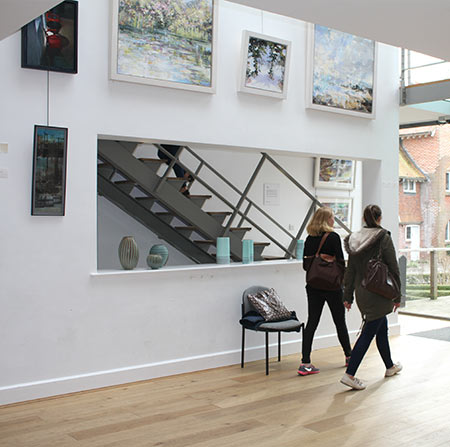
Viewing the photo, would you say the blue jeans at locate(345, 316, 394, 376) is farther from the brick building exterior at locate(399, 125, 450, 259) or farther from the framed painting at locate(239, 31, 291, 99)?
the brick building exterior at locate(399, 125, 450, 259)

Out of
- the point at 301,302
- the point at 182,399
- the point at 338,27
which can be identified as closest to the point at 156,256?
the point at 182,399

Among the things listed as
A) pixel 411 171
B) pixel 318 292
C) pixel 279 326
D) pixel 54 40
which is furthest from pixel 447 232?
pixel 54 40

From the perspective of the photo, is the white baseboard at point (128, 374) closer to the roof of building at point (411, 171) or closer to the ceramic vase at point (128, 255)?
the ceramic vase at point (128, 255)

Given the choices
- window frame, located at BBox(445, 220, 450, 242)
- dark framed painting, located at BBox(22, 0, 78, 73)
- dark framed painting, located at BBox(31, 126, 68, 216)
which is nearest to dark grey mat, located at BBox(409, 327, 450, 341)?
window frame, located at BBox(445, 220, 450, 242)

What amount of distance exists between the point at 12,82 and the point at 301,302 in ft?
12.7

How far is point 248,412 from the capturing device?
4738 millimetres

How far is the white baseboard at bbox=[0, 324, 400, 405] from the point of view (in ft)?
16.4

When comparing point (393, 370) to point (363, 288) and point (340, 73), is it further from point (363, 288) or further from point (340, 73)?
point (340, 73)

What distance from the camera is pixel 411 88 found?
7.73 meters

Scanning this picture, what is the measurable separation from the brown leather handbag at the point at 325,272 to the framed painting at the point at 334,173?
370 cm

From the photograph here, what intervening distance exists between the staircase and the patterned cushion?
101 centimetres

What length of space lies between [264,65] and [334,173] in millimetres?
3621

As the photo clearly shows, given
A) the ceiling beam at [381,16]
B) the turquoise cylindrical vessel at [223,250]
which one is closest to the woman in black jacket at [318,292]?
the turquoise cylindrical vessel at [223,250]

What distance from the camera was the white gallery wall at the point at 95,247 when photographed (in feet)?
16.4
